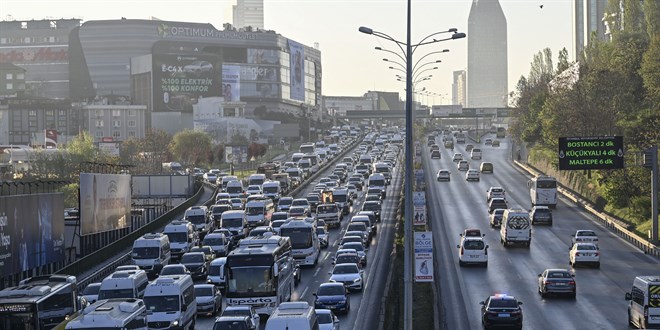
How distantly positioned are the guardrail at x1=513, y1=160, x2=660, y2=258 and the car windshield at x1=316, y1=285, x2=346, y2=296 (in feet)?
81.1

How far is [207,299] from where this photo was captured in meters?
41.8

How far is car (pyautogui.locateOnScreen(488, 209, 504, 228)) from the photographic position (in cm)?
7450

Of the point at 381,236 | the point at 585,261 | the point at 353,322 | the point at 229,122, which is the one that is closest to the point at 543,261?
the point at 585,261

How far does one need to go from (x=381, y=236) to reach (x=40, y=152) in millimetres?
60222

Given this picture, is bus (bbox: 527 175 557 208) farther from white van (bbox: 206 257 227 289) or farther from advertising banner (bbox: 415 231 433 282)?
advertising banner (bbox: 415 231 433 282)

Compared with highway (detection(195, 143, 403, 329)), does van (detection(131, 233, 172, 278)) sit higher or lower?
higher

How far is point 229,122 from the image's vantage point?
19900 cm

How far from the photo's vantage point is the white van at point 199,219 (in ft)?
234

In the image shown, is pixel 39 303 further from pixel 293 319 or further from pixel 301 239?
pixel 301 239

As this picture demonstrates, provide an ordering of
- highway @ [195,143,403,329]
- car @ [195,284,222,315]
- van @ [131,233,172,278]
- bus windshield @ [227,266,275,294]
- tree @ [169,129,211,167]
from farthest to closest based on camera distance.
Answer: tree @ [169,129,211,167] → van @ [131,233,172,278] → car @ [195,284,222,315] → highway @ [195,143,403,329] → bus windshield @ [227,266,275,294]

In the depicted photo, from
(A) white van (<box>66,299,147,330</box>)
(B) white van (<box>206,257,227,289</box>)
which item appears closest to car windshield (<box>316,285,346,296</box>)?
(B) white van (<box>206,257,227,289</box>)

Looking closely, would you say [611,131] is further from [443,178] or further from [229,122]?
[229,122]

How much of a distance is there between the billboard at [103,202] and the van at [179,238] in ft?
18.2

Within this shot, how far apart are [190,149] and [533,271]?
107 metres
